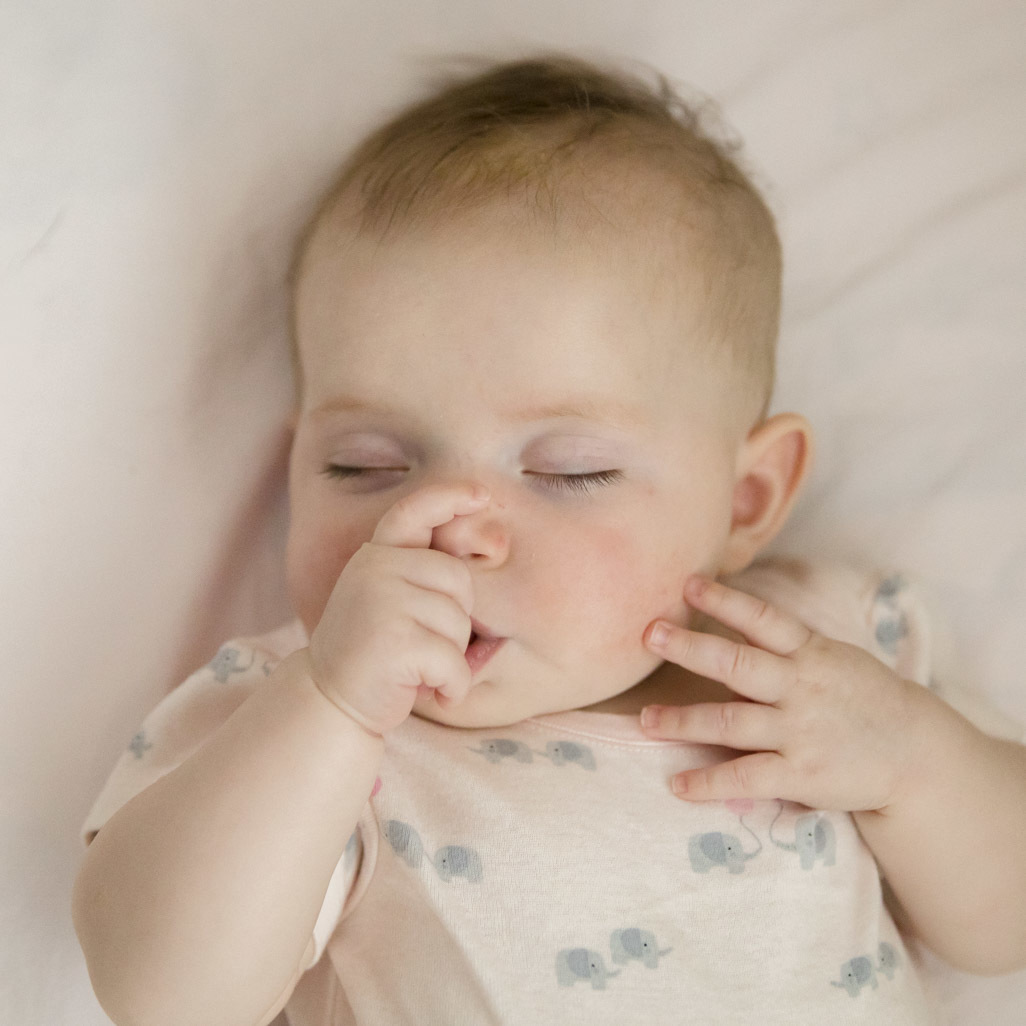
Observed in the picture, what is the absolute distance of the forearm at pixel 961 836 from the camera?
1.25 meters

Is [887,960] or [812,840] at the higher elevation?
[812,840]

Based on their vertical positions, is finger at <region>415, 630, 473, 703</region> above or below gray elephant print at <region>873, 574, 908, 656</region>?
above

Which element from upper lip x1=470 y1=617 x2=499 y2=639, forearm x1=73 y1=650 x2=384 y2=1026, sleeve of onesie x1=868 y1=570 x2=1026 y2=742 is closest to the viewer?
forearm x1=73 y1=650 x2=384 y2=1026

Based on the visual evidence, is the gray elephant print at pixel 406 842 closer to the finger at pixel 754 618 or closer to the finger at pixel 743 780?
the finger at pixel 743 780

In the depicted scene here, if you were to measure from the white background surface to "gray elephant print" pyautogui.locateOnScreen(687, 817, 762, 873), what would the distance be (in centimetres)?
45

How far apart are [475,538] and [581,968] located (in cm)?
46

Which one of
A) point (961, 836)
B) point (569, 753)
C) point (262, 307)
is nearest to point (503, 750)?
point (569, 753)

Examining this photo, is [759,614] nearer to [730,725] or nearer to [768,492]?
[730,725]

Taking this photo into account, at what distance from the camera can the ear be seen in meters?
1.42

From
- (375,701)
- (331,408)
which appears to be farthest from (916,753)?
(331,408)

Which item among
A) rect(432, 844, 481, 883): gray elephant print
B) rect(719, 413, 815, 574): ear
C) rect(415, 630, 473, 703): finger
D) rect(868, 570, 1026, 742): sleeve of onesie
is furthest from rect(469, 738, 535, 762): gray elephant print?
rect(868, 570, 1026, 742): sleeve of onesie

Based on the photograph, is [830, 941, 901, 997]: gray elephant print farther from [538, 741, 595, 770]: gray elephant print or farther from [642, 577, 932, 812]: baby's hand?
[538, 741, 595, 770]: gray elephant print

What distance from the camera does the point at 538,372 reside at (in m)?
1.15

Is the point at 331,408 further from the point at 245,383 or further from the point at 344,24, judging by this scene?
the point at 344,24
